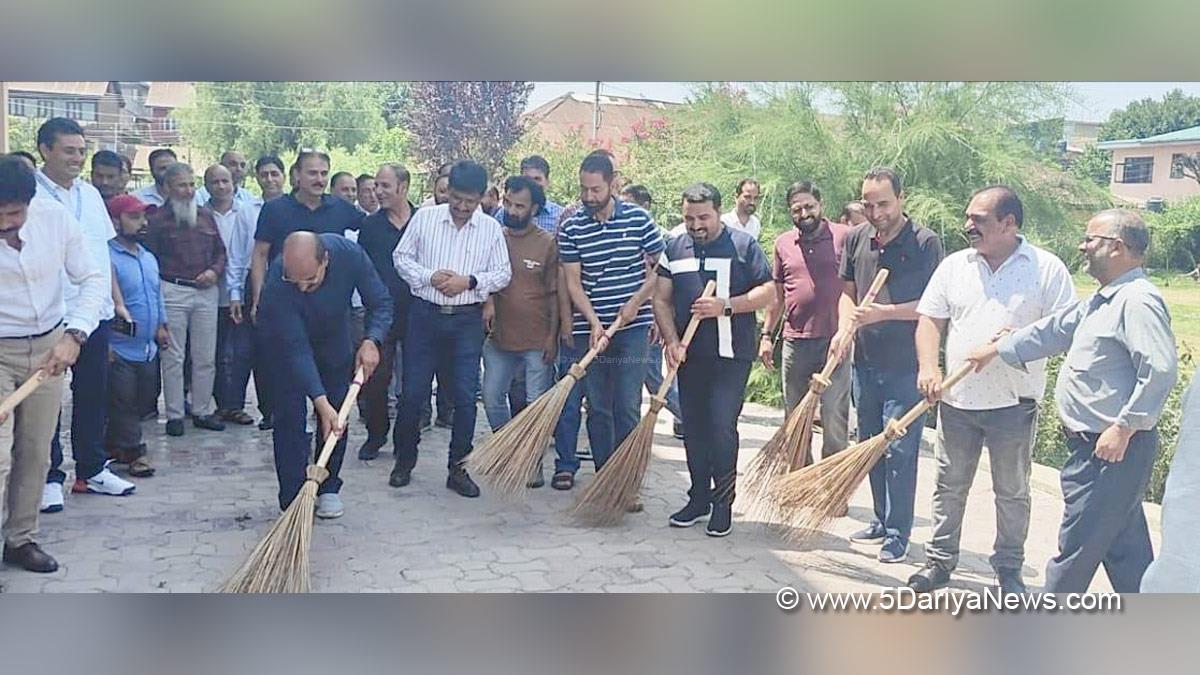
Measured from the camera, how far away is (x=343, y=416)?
3969mm

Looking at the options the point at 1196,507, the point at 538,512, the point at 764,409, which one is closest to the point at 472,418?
the point at 538,512

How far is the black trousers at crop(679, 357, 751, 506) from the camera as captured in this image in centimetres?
416

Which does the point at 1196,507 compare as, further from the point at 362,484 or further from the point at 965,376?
the point at 362,484

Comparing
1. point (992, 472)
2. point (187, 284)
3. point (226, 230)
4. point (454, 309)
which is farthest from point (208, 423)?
point (992, 472)

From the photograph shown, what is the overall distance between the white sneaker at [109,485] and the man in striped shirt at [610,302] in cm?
166

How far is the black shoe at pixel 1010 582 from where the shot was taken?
378 centimetres

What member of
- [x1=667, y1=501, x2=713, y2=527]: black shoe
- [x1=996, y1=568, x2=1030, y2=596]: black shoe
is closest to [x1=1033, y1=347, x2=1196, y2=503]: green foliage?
[x1=996, y1=568, x2=1030, y2=596]: black shoe

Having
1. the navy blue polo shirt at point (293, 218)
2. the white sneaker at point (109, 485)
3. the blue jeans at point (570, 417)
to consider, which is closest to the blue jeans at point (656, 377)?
the blue jeans at point (570, 417)

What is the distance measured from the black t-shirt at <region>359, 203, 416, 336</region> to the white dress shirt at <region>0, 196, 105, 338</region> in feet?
3.46

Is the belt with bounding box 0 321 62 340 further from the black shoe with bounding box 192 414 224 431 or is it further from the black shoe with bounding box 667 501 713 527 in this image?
the black shoe with bounding box 667 501 713 527

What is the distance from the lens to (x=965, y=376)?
3.73m

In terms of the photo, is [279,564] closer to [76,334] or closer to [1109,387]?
[76,334]

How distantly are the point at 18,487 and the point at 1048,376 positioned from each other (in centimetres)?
361

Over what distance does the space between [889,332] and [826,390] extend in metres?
0.33
